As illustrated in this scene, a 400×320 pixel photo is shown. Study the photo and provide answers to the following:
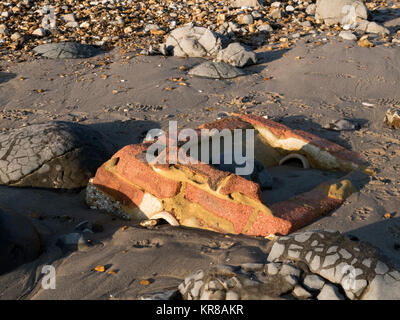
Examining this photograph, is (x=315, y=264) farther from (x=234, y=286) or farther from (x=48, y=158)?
(x=48, y=158)

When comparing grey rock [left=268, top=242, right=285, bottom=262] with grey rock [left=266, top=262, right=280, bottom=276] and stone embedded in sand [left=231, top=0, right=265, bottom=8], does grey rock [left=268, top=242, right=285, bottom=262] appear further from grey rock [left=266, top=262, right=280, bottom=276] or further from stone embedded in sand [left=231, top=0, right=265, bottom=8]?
stone embedded in sand [left=231, top=0, right=265, bottom=8]

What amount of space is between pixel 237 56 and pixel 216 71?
1.71 ft

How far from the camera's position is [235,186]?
10.9 feet

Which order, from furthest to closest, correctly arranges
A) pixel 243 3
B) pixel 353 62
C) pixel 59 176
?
pixel 243 3, pixel 353 62, pixel 59 176

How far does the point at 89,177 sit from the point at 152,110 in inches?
75.8

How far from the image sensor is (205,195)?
3.43 metres

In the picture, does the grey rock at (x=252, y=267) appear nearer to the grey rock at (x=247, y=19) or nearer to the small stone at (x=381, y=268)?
the small stone at (x=381, y=268)

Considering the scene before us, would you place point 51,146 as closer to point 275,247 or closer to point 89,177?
point 89,177

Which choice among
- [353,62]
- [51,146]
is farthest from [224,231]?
[353,62]

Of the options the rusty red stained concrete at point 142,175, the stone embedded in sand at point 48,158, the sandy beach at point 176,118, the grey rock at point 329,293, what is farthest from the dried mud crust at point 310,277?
the stone embedded in sand at point 48,158

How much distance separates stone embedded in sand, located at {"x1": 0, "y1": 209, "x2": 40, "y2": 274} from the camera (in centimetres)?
296

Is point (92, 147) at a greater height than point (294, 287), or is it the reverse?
point (294, 287)

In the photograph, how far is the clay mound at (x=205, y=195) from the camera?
3322 mm

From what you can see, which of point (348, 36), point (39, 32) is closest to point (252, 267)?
point (348, 36)
